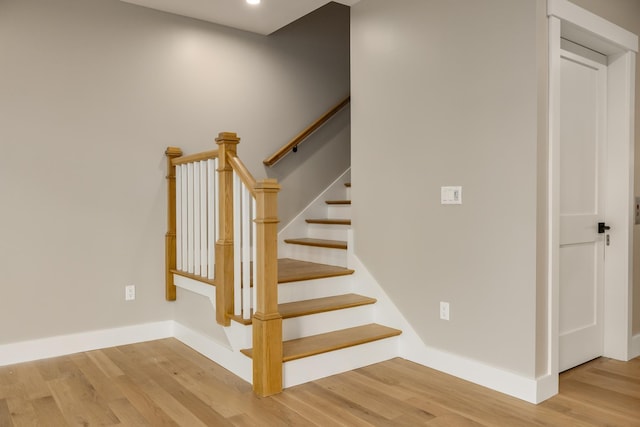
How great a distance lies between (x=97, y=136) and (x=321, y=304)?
1.96 m

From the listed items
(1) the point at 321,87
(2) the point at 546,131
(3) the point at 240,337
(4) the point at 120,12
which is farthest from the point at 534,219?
(4) the point at 120,12

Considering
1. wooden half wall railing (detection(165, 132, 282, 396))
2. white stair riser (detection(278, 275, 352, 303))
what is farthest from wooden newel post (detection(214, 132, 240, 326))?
white stair riser (detection(278, 275, 352, 303))

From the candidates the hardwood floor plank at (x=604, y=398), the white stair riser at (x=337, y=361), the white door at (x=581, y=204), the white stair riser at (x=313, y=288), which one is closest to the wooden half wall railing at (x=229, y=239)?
the white stair riser at (x=337, y=361)

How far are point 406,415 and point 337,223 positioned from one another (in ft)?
6.59

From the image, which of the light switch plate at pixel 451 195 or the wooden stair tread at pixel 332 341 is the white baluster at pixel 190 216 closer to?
the wooden stair tread at pixel 332 341

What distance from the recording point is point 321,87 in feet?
15.3

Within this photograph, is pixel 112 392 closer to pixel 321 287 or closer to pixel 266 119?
pixel 321 287

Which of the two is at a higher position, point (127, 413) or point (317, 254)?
point (317, 254)

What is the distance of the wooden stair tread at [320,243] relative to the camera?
373 cm

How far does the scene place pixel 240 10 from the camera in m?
3.66

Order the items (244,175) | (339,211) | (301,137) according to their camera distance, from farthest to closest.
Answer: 1. (339,211)
2. (301,137)
3. (244,175)

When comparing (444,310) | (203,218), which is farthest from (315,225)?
(444,310)

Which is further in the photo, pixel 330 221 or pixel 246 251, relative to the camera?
pixel 330 221

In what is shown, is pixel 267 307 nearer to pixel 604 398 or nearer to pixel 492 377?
pixel 492 377
